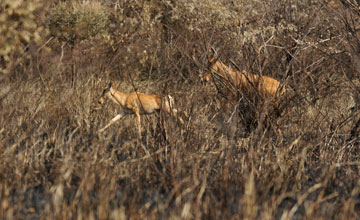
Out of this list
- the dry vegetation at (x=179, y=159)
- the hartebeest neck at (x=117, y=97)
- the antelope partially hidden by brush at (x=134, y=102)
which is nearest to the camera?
the dry vegetation at (x=179, y=159)

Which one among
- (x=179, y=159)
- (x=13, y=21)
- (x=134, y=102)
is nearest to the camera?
(x=179, y=159)

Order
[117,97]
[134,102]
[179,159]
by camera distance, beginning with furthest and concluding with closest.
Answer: [117,97]
[134,102]
[179,159]

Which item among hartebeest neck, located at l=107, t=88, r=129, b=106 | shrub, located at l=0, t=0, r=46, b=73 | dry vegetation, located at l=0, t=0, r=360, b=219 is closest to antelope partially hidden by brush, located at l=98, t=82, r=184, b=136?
hartebeest neck, located at l=107, t=88, r=129, b=106

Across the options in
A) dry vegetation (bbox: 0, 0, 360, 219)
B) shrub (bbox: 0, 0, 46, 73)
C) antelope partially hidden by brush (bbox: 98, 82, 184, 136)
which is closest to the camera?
dry vegetation (bbox: 0, 0, 360, 219)

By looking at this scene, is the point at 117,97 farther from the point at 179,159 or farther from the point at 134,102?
the point at 179,159

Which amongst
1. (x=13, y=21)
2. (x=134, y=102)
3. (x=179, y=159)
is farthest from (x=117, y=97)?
(x=179, y=159)

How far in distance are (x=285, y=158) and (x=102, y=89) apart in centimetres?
367

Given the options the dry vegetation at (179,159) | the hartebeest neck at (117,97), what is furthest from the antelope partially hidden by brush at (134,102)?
the dry vegetation at (179,159)

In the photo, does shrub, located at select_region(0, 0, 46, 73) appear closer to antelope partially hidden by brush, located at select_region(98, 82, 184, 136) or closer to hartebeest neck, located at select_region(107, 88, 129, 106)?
antelope partially hidden by brush, located at select_region(98, 82, 184, 136)

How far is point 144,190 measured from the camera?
353 centimetres

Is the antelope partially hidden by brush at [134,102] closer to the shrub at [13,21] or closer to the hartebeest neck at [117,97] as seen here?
the hartebeest neck at [117,97]

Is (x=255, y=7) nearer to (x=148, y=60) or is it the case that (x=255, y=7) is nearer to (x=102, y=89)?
(x=148, y=60)

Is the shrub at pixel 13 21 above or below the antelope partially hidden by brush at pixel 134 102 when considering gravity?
above

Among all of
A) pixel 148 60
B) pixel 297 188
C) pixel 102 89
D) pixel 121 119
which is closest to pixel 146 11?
pixel 148 60
